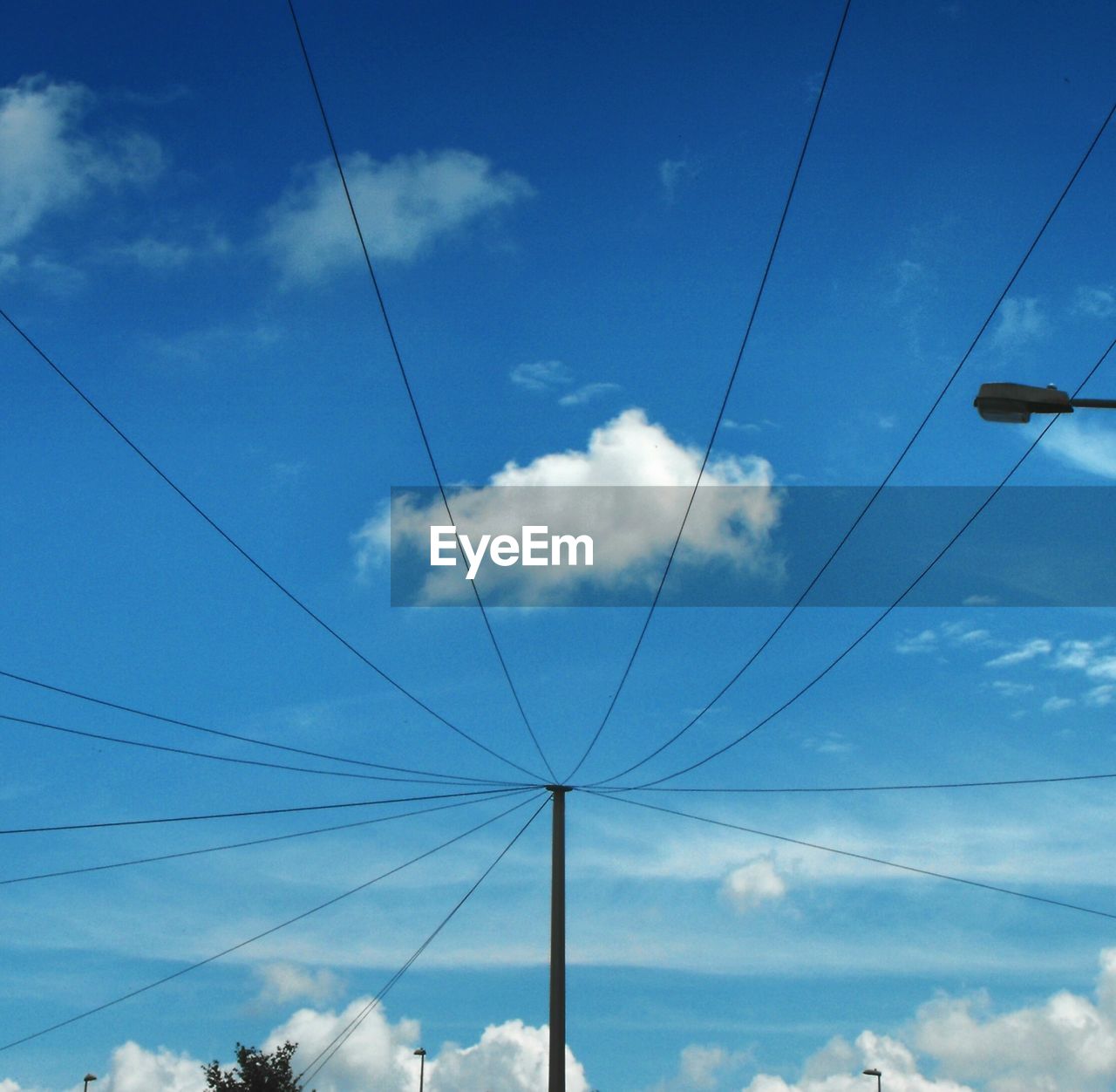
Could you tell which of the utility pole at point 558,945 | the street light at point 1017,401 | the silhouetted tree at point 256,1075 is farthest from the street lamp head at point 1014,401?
the silhouetted tree at point 256,1075

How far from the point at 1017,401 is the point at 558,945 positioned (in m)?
18.3

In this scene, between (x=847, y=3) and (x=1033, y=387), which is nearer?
(x=1033, y=387)

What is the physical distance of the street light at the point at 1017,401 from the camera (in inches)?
422

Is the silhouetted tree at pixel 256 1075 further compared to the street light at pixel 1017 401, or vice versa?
the silhouetted tree at pixel 256 1075

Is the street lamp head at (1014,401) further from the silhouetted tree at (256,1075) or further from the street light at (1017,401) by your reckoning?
the silhouetted tree at (256,1075)

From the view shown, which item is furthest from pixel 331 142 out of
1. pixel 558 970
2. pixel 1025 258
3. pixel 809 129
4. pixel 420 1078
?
pixel 420 1078

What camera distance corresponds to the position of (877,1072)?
5822 cm

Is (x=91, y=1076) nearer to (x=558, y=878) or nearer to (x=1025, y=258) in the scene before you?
(x=558, y=878)

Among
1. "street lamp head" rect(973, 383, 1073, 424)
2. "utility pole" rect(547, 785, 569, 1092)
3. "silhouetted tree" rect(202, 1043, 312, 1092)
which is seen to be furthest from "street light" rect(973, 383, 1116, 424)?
"silhouetted tree" rect(202, 1043, 312, 1092)

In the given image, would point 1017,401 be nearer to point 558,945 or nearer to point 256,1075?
point 558,945

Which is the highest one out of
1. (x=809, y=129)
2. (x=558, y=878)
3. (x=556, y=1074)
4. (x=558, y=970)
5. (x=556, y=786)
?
(x=809, y=129)

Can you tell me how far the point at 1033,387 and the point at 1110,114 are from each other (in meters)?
4.21

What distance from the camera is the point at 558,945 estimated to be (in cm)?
2625

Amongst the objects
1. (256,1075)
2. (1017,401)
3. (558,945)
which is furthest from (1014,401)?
(256,1075)
